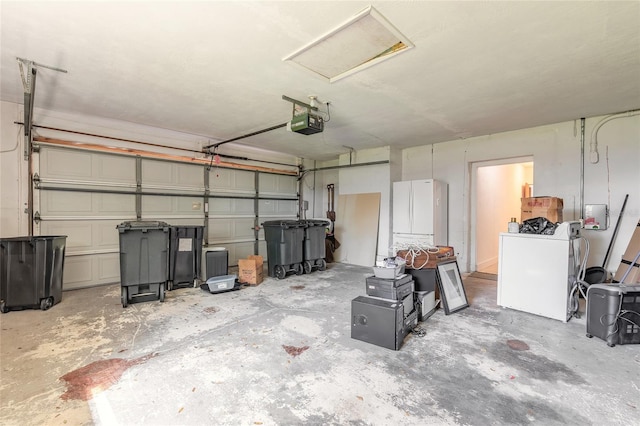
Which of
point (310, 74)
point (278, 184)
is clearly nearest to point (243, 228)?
point (278, 184)

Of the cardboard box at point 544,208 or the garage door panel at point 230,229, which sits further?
the garage door panel at point 230,229

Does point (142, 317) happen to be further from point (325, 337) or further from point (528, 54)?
point (528, 54)

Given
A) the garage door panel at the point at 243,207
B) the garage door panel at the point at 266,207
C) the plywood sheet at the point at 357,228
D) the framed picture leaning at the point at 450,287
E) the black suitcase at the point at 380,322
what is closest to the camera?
the black suitcase at the point at 380,322

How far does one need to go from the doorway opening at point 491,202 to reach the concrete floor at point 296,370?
267 centimetres

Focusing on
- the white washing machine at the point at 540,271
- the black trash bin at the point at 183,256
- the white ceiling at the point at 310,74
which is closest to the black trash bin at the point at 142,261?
the black trash bin at the point at 183,256

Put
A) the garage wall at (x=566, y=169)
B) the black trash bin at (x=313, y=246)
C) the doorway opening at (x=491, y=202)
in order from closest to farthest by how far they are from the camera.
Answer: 1. the garage wall at (x=566, y=169)
2. the black trash bin at (x=313, y=246)
3. the doorway opening at (x=491, y=202)

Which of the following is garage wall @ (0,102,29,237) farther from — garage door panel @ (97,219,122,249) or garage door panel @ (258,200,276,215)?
A: garage door panel @ (258,200,276,215)

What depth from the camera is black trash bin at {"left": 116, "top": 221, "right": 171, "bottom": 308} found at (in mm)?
3566

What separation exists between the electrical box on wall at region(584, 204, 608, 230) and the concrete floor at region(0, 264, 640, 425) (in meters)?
1.97

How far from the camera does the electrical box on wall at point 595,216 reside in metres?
4.18

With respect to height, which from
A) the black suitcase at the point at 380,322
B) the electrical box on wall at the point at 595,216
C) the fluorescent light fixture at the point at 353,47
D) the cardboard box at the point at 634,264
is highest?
the fluorescent light fixture at the point at 353,47

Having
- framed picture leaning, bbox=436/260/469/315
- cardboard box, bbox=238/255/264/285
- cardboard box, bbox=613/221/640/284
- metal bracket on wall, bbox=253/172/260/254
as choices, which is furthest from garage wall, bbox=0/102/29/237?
cardboard box, bbox=613/221/640/284

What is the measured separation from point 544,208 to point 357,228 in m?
3.58

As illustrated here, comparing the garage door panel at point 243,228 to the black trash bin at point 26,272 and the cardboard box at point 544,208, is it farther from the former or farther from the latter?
the cardboard box at point 544,208
